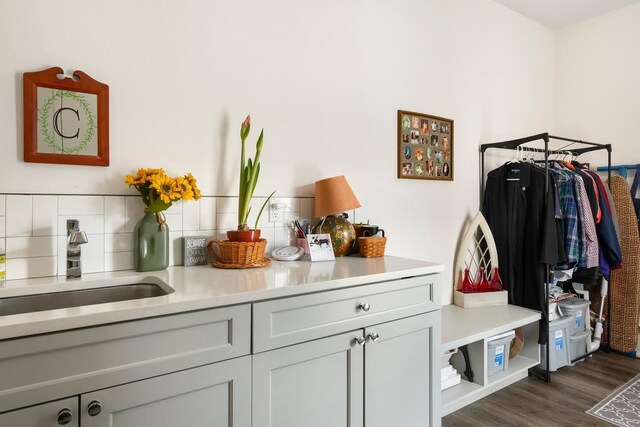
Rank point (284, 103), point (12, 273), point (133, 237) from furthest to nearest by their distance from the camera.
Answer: point (284, 103) < point (133, 237) < point (12, 273)

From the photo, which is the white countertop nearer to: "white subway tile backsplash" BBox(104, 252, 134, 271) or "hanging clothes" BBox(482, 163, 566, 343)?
"white subway tile backsplash" BBox(104, 252, 134, 271)

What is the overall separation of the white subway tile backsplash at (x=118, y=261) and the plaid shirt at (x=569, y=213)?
8.85ft

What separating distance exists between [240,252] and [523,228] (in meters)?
2.13

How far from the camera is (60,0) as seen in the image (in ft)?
4.79

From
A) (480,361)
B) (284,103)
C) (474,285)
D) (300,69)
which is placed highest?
(300,69)

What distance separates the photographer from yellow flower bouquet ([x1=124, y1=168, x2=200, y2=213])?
4.92ft

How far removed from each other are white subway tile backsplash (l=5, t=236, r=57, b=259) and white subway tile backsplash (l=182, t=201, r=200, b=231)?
0.49 metres

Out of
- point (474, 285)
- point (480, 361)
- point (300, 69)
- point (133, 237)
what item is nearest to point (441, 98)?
point (300, 69)

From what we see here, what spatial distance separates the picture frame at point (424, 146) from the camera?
8.14ft

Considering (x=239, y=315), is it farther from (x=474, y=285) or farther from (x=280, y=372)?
(x=474, y=285)

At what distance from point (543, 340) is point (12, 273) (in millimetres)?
2982

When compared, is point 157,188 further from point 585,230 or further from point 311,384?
point 585,230

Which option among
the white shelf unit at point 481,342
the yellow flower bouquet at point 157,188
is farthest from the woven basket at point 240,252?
the white shelf unit at point 481,342

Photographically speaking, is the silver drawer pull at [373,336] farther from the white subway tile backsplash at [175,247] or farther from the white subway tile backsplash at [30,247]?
the white subway tile backsplash at [30,247]
